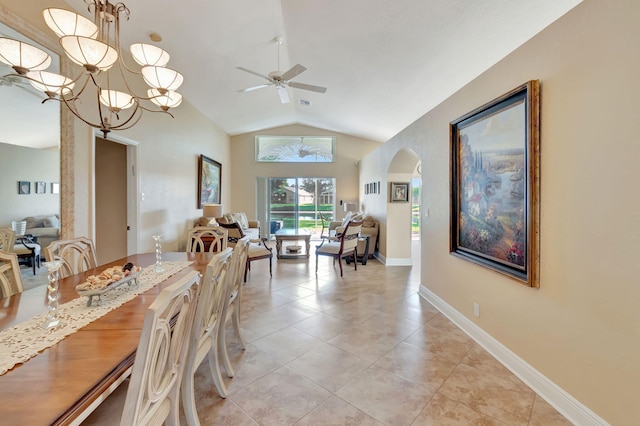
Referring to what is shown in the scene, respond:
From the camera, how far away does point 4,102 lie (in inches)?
84.0

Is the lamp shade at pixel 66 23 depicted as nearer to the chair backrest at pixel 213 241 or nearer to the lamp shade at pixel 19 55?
the lamp shade at pixel 19 55

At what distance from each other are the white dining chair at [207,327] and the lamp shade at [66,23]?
1.55 metres

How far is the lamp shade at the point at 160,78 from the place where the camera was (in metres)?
2.11

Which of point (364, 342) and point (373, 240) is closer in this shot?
point (364, 342)

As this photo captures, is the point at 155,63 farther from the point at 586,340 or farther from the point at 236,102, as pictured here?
the point at 236,102

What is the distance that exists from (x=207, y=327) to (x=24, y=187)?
210 cm

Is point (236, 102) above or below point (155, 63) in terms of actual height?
above

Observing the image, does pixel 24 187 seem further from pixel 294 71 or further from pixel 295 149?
pixel 295 149

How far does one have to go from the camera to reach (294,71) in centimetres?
364

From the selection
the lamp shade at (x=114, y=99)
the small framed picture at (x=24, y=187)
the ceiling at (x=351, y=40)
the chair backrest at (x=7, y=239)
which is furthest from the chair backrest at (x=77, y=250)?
the ceiling at (x=351, y=40)

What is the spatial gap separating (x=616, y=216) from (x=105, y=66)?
9.96ft

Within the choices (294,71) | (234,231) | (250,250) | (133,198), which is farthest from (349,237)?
(133,198)

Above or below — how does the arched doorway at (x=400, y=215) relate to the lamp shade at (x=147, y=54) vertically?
below

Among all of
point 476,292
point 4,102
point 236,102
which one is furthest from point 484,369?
point 236,102
